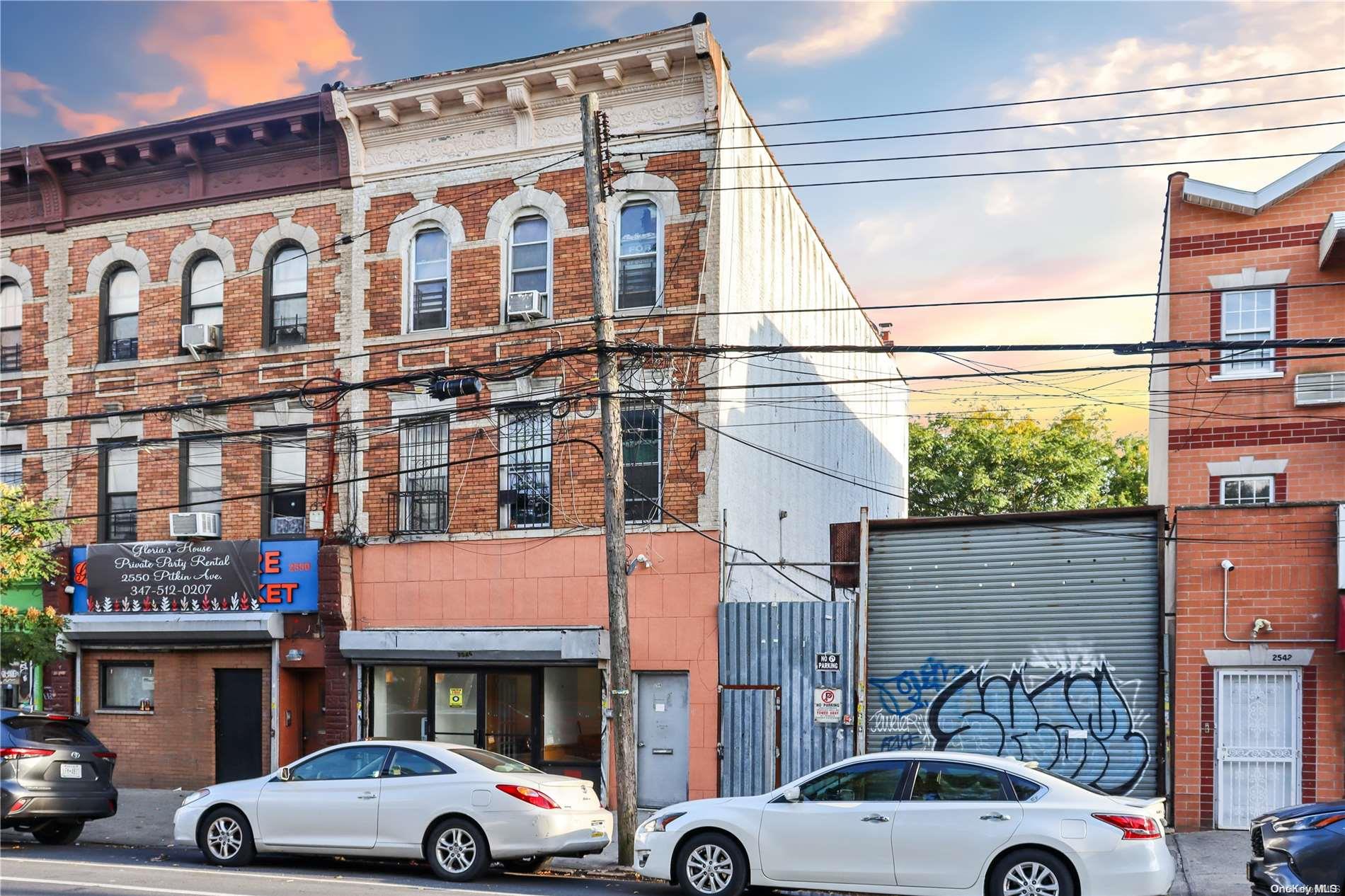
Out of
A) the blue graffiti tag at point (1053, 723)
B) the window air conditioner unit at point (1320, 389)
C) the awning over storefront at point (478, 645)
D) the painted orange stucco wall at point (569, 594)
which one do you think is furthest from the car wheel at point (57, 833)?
the window air conditioner unit at point (1320, 389)

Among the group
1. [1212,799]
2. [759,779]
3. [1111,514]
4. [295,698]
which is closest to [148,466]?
[295,698]

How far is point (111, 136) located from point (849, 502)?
16001 millimetres

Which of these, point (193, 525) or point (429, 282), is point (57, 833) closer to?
point (193, 525)

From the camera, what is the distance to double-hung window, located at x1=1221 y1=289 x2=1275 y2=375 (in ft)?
65.1

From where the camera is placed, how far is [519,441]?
2005 centimetres

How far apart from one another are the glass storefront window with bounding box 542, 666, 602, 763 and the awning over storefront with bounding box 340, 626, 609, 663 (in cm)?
54

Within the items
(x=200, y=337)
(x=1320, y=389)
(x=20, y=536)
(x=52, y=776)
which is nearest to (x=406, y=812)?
(x=52, y=776)

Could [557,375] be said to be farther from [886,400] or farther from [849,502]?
[886,400]

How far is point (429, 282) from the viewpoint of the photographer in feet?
68.4

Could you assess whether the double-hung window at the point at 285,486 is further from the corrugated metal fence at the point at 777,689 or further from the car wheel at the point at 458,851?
the car wheel at the point at 458,851

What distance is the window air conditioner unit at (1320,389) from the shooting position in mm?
19672

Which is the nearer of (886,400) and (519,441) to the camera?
(519,441)

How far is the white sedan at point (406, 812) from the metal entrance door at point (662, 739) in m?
4.59

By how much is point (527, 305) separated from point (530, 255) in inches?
40.3
